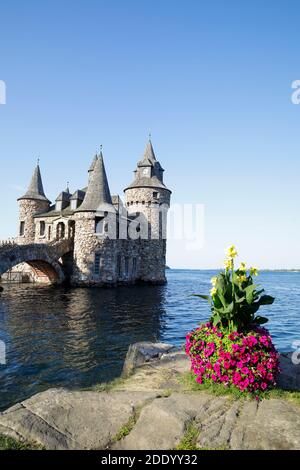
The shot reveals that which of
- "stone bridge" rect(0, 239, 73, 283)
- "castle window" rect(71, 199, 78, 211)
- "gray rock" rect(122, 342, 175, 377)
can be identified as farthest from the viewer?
"castle window" rect(71, 199, 78, 211)

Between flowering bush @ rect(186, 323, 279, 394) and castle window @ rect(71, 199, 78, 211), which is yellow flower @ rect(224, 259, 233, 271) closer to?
flowering bush @ rect(186, 323, 279, 394)

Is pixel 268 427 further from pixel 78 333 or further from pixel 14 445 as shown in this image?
pixel 78 333

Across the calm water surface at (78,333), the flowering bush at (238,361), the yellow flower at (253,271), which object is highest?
the yellow flower at (253,271)

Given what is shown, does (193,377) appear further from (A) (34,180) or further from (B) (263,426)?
(A) (34,180)

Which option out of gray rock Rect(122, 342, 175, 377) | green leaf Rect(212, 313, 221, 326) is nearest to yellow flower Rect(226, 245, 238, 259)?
green leaf Rect(212, 313, 221, 326)

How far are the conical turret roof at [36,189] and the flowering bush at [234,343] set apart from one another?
130 ft

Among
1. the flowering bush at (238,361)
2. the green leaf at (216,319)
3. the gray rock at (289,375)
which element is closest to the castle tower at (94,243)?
the gray rock at (289,375)

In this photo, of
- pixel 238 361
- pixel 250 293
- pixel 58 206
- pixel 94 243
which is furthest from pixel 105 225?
pixel 238 361

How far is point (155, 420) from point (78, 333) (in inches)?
396

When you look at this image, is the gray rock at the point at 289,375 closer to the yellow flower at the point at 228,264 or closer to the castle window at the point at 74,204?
the yellow flower at the point at 228,264

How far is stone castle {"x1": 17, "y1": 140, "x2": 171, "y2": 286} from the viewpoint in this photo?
33281 mm

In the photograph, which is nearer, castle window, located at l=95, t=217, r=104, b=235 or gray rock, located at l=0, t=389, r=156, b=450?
gray rock, located at l=0, t=389, r=156, b=450

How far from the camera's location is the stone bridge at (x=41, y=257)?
83.4 ft
